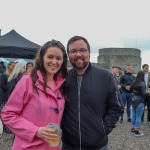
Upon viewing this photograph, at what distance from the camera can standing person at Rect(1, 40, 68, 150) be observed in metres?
1.89

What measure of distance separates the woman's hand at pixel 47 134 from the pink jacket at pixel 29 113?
41 mm

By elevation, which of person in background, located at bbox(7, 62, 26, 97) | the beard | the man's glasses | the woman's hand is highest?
the man's glasses

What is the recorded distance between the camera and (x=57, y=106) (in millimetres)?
1981

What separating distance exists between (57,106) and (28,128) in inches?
10.1

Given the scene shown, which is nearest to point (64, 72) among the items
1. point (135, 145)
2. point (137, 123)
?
point (135, 145)

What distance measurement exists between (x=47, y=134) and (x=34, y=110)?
0.19m

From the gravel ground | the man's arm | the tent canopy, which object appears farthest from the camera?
the tent canopy

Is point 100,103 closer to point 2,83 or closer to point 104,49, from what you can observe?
Result: point 2,83

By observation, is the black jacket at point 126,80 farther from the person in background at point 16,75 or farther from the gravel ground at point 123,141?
the person in background at point 16,75

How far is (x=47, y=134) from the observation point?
6.00 feet

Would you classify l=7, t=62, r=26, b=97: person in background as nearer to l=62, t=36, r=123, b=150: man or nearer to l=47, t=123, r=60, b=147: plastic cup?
l=62, t=36, r=123, b=150: man

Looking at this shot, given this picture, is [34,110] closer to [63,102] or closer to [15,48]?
[63,102]

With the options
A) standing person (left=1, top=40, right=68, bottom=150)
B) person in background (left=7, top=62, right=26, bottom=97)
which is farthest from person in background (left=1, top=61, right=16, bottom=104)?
standing person (left=1, top=40, right=68, bottom=150)

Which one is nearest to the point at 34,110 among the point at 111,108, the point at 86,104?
the point at 86,104
